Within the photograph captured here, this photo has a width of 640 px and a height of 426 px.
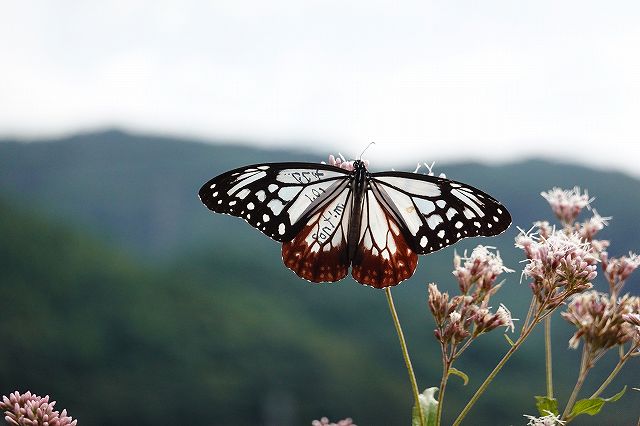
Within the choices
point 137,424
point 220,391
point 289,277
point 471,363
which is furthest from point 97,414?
point 471,363

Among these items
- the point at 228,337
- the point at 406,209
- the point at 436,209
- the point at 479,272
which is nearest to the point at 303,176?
the point at 406,209

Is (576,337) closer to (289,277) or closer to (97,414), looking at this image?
(97,414)

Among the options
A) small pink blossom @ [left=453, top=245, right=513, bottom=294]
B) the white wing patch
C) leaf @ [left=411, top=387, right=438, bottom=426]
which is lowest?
leaf @ [left=411, top=387, right=438, bottom=426]

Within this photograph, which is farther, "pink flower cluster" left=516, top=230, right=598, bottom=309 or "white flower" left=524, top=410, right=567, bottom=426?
"pink flower cluster" left=516, top=230, right=598, bottom=309

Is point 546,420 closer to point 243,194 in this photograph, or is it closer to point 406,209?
point 406,209

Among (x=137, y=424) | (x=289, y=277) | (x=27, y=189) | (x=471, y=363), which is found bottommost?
(x=137, y=424)

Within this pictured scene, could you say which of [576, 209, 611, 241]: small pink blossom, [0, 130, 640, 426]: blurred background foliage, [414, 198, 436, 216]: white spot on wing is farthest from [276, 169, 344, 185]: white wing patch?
[0, 130, 640, 426]: blurred background foliage

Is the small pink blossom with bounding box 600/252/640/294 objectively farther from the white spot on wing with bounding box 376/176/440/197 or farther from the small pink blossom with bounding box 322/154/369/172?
the small pink blossom with bounding box 322/154/369/172
